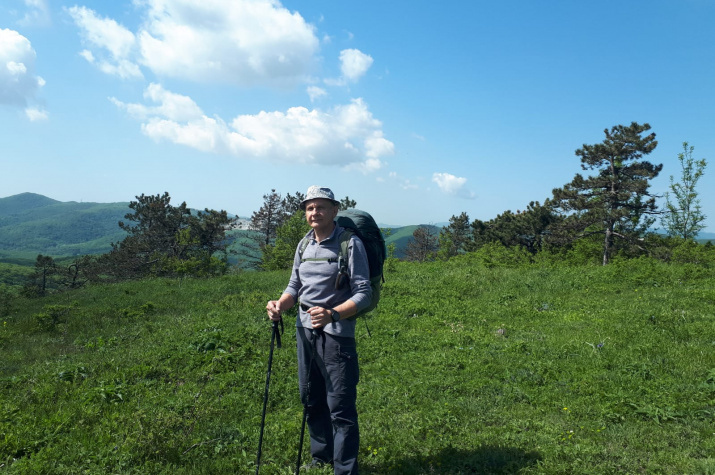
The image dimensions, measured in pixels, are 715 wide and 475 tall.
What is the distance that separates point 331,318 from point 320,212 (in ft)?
3.51

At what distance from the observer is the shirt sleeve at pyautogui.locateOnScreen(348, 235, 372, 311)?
3.84m

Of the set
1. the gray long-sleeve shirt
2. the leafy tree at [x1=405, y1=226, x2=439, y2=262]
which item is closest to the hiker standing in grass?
the gray long-sleeve shirt

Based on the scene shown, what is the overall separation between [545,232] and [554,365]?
139ft

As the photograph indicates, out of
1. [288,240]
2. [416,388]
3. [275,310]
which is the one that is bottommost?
[416,388]

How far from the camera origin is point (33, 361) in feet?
33.0

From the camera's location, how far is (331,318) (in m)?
3.75

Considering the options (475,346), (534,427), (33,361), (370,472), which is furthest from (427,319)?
(33,361)

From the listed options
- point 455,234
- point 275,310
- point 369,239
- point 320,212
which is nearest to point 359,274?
point 369,239

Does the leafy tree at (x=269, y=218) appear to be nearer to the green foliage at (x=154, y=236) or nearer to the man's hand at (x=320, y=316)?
the green foliage at (x=154, y=236)

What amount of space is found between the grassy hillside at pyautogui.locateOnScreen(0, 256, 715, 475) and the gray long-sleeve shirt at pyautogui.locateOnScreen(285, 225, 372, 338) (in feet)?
6.50

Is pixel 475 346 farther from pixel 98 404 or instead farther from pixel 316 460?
pixel 98 404

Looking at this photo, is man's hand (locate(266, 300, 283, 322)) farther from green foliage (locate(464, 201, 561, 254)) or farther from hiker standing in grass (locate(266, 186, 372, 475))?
green foliage (locate(464, 201, 561, 254))

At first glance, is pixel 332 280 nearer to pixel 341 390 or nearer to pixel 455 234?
pixel 341 390

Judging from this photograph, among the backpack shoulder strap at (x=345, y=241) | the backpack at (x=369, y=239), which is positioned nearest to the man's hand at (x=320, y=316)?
the backpack at (x=369, y=239)
